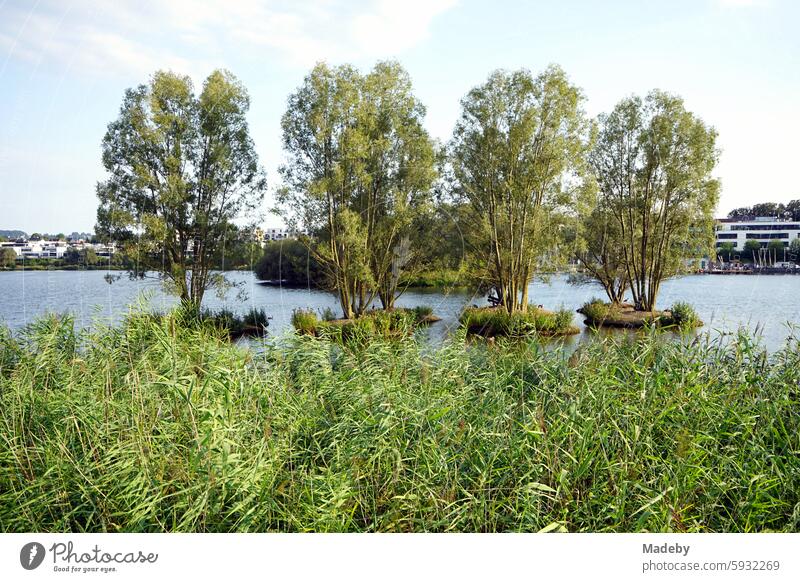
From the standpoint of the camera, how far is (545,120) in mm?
12016

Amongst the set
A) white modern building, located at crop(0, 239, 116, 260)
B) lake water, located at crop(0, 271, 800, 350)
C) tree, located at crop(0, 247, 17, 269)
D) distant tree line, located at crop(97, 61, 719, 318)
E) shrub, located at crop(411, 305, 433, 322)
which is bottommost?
shrub, located at crop(411, 305, 433, 322)

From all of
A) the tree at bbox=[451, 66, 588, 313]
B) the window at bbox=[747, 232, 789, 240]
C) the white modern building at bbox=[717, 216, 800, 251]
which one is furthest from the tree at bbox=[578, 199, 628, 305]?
the window at bbox=[747, 232, 789, 240]

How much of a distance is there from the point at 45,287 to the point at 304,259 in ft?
23.5

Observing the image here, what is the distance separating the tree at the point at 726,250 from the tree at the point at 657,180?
4.49m

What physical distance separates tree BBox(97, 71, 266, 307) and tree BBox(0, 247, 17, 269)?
20.3 feet

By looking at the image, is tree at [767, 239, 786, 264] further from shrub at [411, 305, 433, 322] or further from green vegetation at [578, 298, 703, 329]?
shrub at [411, 305, 433, 322]

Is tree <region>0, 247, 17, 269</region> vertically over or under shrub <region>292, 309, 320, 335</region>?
over

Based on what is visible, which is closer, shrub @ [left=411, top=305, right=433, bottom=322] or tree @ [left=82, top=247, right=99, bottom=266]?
tree @ [left=82, top=247, right=99, bottom=266]

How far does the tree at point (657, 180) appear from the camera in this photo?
11766mm

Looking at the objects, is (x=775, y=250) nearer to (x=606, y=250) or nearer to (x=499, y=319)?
(x=499, y=319)

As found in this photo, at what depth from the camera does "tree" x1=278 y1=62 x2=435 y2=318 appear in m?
12.1

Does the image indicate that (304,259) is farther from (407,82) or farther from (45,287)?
(45,287)

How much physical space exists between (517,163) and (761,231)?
694 cm

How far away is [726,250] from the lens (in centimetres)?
680
